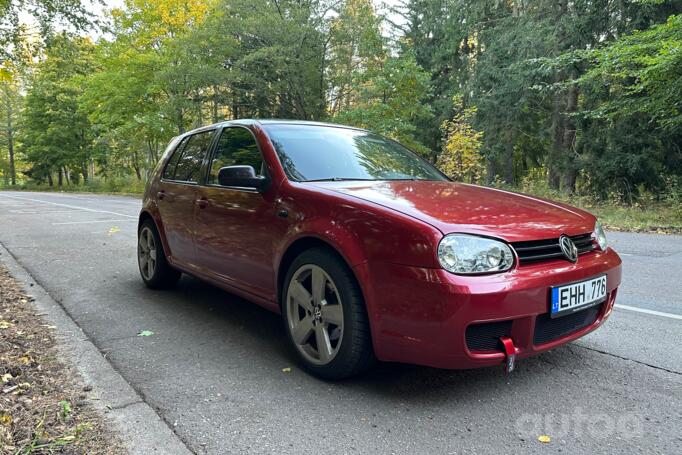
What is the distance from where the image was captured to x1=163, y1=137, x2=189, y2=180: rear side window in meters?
4.80

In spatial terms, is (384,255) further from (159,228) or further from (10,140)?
(10,140)

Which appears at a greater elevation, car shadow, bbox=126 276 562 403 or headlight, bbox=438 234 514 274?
headlight, bbox=438 234 514 274

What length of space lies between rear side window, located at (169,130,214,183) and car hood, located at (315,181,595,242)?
5.33 ft

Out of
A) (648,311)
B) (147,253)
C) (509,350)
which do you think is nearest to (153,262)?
(147,253)

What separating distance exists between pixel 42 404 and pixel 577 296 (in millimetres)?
2818

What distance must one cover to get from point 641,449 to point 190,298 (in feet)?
12.6

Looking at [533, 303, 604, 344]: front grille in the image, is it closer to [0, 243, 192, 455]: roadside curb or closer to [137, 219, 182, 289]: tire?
[0, 243, 192, 455]: roadside curb

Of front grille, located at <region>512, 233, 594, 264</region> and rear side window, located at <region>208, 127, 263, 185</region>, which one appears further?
rear side window, located at <region>208, 127, 263, 185</region>

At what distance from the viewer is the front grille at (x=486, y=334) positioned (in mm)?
2350

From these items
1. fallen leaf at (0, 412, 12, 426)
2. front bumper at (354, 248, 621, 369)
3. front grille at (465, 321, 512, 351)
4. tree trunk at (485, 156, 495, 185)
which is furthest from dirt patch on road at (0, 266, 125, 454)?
tree trunk at (485, 156, 495, 185)

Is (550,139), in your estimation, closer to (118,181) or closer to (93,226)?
(93,226)

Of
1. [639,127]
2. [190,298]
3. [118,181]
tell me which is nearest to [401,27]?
[639,127]

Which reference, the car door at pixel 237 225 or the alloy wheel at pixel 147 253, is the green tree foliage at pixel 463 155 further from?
the car door at pixel 237 225

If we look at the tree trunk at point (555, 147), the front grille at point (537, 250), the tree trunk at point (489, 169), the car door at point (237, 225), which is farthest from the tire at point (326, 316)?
the tree trunk at point (489, 169)
